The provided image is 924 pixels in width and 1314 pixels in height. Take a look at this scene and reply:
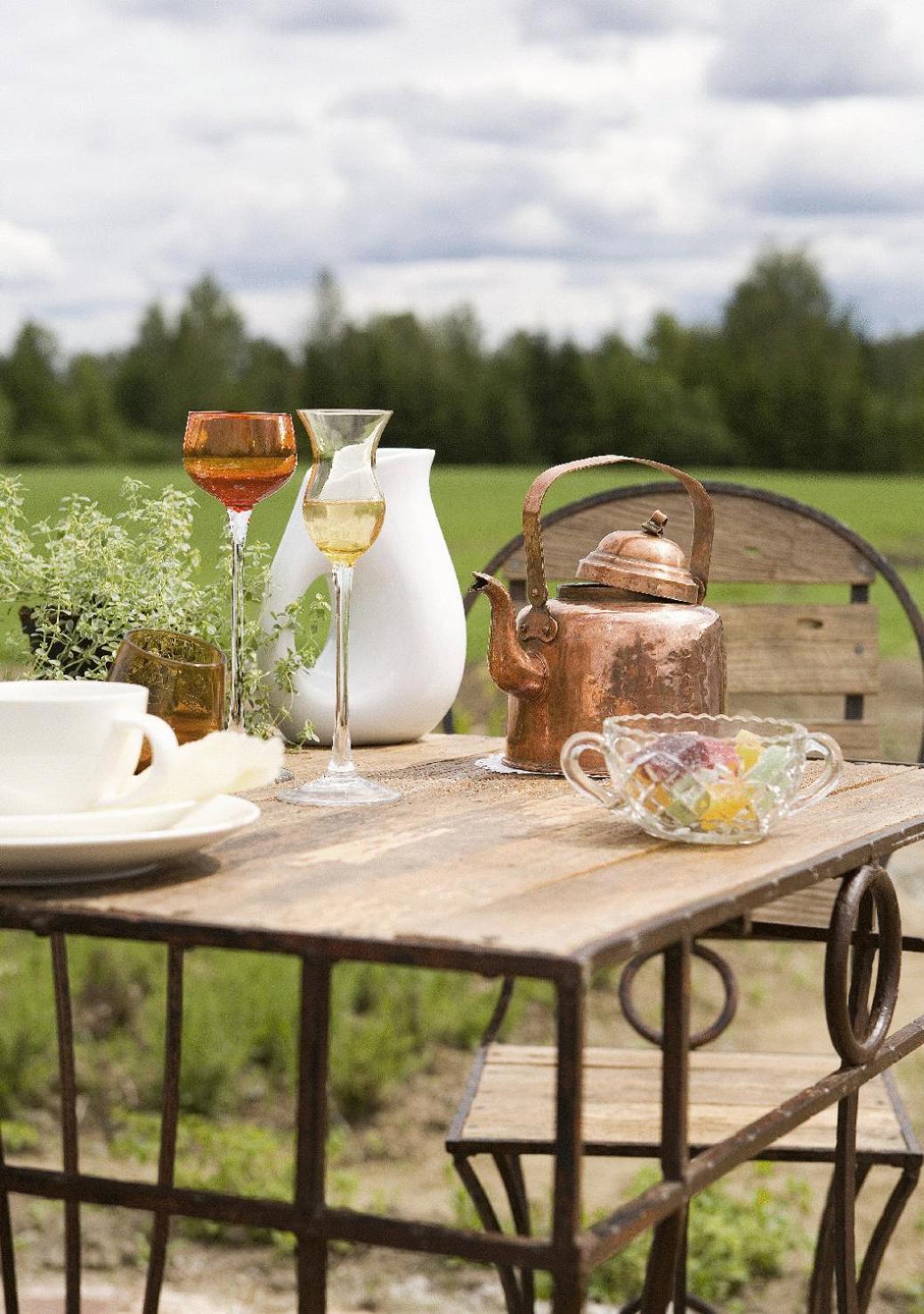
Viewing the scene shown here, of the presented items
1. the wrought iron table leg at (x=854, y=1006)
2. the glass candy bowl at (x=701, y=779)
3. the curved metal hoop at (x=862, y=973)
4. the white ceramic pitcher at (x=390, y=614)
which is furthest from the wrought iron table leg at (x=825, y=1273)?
the white ceramic pitcher at (x=390, y=614)

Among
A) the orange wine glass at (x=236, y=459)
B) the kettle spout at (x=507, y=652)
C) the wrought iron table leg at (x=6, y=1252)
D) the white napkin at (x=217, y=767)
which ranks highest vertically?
the orange wine glass at (x=236, y=459)

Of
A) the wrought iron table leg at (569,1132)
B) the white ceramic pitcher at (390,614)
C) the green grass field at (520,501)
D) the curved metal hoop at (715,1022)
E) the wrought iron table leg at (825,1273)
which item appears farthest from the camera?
the green grass field at (520,501)

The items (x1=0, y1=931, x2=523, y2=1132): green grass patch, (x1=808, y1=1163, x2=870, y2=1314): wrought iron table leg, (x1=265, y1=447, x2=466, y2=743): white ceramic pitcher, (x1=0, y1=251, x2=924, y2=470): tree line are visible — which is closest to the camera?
(x1=808, y1=1163, x2=870, y2=1314): wrought iron table leg

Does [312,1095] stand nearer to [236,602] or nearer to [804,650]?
[236,602]

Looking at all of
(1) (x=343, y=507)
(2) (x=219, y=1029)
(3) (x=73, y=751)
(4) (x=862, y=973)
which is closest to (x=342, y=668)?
(1) (x=343, y=507)

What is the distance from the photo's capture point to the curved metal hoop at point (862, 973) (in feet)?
3.66

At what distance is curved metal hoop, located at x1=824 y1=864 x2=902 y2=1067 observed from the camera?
3.66 feet

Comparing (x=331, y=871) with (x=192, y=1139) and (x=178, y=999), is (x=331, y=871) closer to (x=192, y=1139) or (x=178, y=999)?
(x=178, y=999)

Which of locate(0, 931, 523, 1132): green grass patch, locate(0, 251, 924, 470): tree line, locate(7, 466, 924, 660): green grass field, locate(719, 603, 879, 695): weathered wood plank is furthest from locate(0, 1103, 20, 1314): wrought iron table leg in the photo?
locate(0, 251, 924, 470): tree line

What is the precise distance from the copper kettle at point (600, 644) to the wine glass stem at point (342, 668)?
0.44ft

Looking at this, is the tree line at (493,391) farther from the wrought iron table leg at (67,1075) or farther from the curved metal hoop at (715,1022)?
the wrought iron table leg at (67,1075)

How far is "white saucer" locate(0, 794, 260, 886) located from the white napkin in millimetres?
19

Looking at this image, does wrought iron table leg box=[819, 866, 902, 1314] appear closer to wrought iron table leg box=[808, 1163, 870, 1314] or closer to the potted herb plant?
wrought iron table leg box=[808, 1163, 870, 1314]

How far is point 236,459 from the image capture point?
4.66 ft
